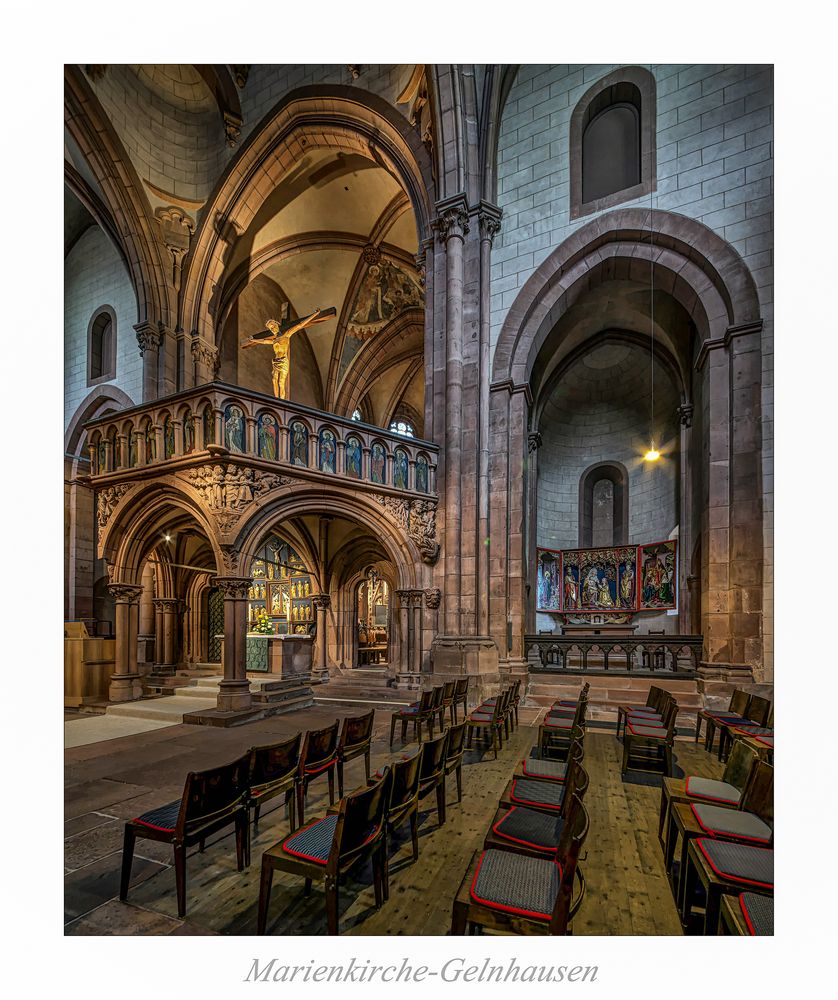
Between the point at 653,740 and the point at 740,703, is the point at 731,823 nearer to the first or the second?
the point at 653,740

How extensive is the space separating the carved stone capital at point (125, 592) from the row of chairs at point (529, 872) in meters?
8.93

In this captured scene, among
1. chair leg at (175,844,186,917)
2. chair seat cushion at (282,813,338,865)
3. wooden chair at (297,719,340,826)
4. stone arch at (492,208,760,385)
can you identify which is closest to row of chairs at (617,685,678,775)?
wooden chair at (297,719,340,826)

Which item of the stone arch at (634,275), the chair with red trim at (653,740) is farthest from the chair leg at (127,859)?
the stone arch at (634,275)

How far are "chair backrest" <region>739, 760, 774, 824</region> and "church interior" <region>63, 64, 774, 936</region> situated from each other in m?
Result: 0.02

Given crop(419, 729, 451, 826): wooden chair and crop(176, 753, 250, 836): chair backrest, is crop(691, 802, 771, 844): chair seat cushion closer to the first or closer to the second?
crop(419, 729, 451, 826): wooden chair

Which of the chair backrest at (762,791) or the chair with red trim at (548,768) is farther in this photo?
the chair with red trim at (548,768)

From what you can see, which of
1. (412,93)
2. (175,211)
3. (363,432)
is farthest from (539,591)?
(175,211)

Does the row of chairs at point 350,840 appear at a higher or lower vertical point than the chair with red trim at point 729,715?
higher

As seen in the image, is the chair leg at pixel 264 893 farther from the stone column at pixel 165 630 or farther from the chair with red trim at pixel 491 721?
the stone column at pixel 165 630

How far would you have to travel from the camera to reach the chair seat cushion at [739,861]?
8.13 ft

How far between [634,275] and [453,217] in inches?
149

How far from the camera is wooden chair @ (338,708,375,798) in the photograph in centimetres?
471

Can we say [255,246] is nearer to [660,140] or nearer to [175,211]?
[175,211]

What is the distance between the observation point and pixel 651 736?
203 inches
